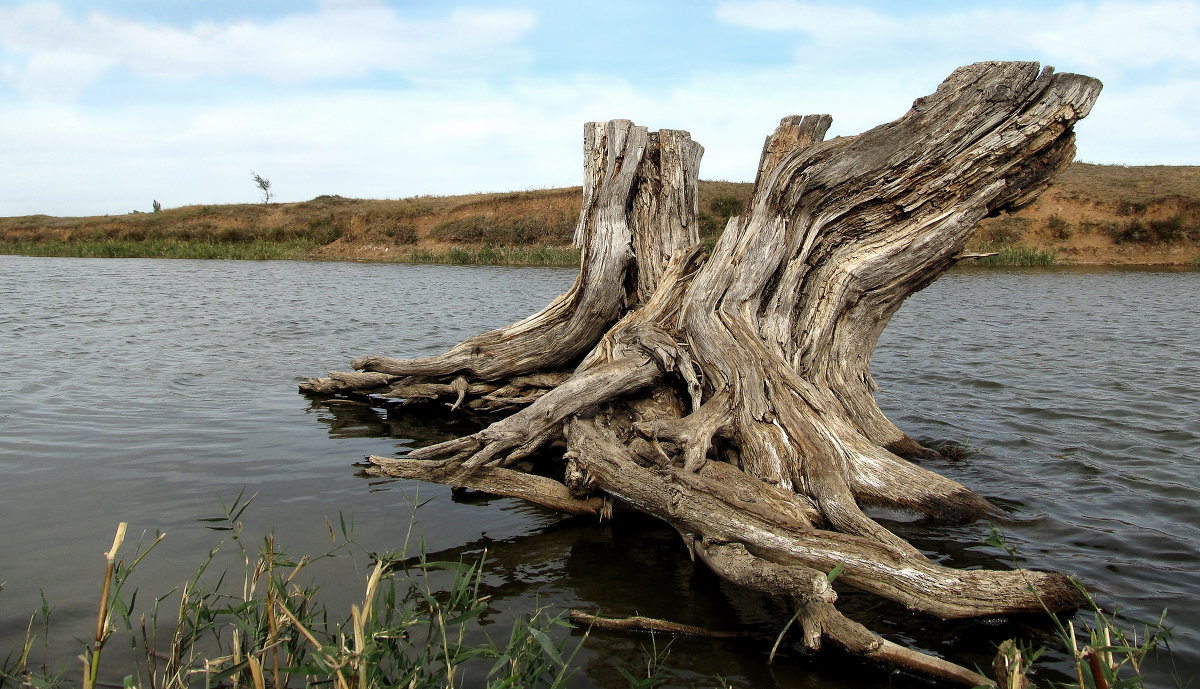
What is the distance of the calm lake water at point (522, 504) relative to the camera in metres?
4.21

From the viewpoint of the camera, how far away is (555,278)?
27297mm

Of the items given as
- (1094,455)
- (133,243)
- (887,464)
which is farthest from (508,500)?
(133,243)

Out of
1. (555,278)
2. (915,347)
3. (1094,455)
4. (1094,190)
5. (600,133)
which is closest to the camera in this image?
(1094,455)

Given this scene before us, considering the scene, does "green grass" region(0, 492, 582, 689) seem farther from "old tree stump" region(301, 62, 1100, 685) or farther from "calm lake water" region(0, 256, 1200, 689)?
"old tree stump" region(301, 62, 1100, 685)

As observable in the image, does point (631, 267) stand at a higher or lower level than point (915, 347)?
higher

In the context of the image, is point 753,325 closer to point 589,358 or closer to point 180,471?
point 589,358

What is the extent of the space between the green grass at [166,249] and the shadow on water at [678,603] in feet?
124

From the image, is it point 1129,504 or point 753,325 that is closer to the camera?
point 1129,504

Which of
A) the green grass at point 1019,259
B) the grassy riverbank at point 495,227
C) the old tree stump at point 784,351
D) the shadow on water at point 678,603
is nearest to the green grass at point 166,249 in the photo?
the grassy riverbank at point 495,227

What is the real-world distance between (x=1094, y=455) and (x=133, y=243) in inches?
1846

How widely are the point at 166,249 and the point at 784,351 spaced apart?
41.6m

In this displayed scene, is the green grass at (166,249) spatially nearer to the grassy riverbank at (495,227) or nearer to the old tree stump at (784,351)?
the grassy riverbank at (495,227)

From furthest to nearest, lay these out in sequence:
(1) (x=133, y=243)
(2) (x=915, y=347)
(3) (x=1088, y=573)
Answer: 1. (1) (x=133, y=243)
2. (2) (x=915, y=347)
3. (3) (x=1088, y=573)

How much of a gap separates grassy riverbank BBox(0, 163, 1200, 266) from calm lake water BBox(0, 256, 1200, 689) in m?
17.7
